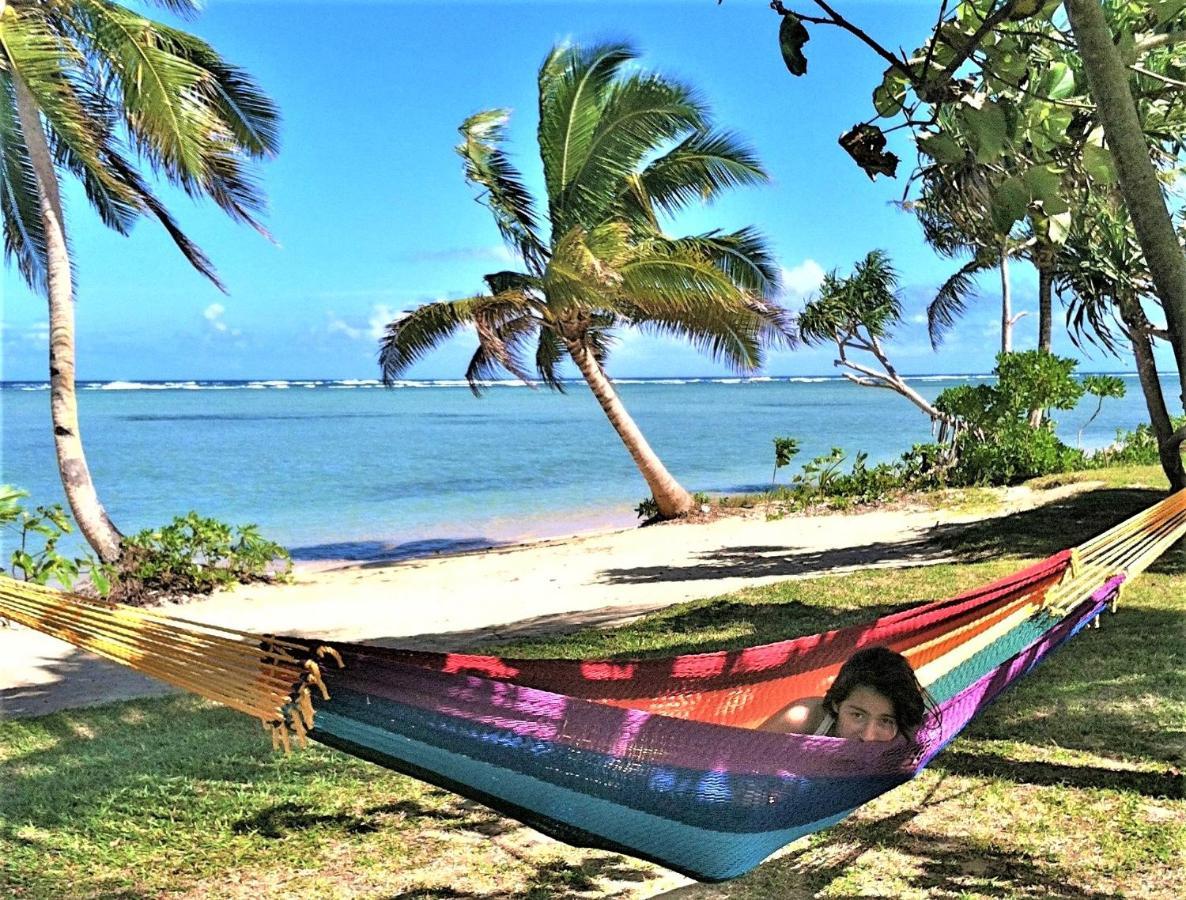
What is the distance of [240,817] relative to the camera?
2559 millimetres

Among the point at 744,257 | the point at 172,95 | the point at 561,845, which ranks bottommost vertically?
the point at 561,845

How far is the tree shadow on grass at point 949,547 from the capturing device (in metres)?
6.20

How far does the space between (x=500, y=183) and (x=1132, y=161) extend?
756 centimetres

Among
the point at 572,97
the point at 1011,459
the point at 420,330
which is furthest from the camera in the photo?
the point at 1011,459

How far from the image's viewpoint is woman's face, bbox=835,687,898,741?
1934mm

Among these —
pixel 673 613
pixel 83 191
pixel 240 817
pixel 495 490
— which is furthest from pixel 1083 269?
pixel 495 490

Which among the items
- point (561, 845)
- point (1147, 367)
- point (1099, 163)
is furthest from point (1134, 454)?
point (561, 845)

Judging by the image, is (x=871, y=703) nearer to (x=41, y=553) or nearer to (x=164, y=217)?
(x=41, y=553)

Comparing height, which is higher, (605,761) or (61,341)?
(61,341)

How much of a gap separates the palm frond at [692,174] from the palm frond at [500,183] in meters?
0.80

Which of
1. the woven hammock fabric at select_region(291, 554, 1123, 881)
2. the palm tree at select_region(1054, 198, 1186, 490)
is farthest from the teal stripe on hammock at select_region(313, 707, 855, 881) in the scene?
the palm tree at select_region(1054, 198, 1186, 490)

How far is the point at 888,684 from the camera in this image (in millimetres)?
1925

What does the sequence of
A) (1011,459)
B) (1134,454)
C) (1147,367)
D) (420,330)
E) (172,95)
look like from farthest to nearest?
1. (1134,454)
2. (1011,459)
3. (420,330)
4. (172,95)
5. (1147,367)

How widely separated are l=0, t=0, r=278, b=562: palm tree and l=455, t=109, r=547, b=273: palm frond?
1767mm
